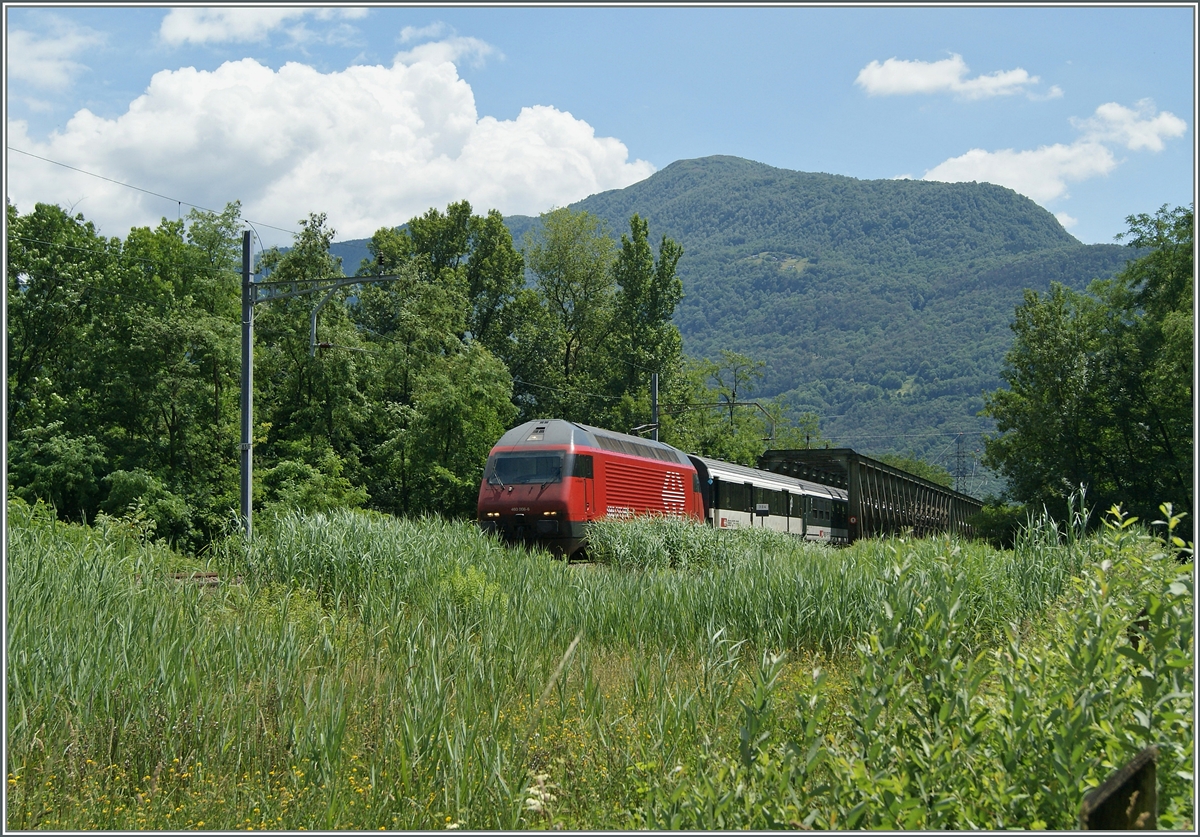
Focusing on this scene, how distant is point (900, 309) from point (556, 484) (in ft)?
518

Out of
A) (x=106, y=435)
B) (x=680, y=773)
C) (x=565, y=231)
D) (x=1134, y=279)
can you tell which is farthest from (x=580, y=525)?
(x=565, y=231)

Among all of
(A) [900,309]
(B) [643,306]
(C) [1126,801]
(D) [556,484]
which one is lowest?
(D) [556,484]

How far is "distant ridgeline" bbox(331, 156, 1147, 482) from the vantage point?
134750mm

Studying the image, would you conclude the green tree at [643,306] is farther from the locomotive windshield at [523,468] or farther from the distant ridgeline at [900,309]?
the distant ridgeline at [900,309]

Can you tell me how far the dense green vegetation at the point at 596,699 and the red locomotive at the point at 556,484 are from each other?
11.4 meters

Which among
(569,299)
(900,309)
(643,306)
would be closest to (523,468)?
(643,306)

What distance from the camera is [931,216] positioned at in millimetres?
192375

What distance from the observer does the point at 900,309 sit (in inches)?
6698

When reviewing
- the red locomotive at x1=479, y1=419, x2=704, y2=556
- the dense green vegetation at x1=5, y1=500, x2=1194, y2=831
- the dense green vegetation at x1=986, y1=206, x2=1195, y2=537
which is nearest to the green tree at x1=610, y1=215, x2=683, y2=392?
the dense green vegetation at x1=986, y1=206, x2=1195, y2=537

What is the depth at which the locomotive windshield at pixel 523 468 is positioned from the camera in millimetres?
22109

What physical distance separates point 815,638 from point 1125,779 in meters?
6.42

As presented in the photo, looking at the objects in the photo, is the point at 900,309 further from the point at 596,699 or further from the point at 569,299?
the point at 596,699

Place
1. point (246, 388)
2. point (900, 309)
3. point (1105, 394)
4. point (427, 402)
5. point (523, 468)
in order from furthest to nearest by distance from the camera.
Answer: point (900, 309), point (1105, 394), point (427, 402), point (523, 468), point (246, 388)

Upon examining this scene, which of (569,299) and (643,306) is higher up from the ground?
(569,299)
